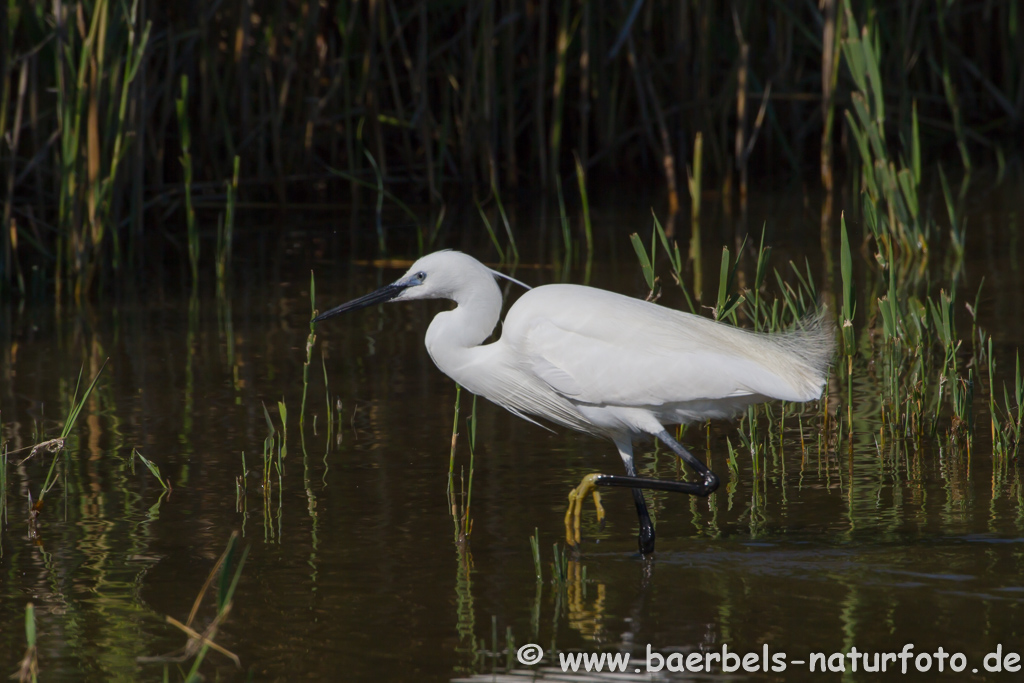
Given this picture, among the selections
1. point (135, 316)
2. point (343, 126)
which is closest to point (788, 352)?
point (135, 316)

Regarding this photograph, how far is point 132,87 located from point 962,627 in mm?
5206

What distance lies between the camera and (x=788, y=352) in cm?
375

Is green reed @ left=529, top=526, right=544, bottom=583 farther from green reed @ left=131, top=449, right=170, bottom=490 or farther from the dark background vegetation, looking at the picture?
the dark background vegetation

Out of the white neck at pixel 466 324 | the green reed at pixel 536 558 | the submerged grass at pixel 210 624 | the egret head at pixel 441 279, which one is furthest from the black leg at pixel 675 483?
the submerged grass at pixel 210 624

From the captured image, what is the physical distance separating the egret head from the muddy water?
636 millimetres

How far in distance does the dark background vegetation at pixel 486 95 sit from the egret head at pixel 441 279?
3.71 metres

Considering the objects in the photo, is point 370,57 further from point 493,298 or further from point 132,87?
point 493,298

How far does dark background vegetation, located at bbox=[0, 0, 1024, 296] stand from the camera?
8.31m

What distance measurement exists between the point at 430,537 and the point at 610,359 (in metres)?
0.69

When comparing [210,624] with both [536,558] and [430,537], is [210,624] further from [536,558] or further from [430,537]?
[430,537]

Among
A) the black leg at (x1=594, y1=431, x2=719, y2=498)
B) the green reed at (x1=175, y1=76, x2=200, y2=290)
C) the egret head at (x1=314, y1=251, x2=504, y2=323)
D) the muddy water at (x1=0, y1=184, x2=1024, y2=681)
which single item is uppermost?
the green reed at (x1=175, y1=76, x2=200, y2=290)

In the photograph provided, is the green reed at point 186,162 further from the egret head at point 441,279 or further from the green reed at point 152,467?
the egret head at point 441,279

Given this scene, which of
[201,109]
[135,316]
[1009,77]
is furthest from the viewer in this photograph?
[1009,77]

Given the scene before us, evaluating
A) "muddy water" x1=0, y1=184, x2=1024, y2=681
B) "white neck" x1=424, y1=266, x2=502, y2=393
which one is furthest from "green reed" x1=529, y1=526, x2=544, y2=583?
"white neck" x1=424, y1=266, x2=502, y2=393
